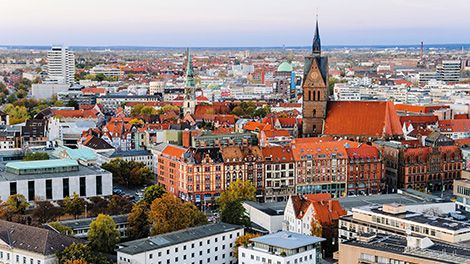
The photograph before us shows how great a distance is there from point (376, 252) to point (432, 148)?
4719 centimetres

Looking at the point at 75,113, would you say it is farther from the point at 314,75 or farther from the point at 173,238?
the point at 173,238

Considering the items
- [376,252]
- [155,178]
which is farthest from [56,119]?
[376,252]

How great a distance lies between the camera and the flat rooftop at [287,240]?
5360cm

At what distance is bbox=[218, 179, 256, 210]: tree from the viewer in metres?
76.2

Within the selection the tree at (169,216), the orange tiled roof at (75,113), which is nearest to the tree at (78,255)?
the tree at (169,216)

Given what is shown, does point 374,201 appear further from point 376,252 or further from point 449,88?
point 449,88

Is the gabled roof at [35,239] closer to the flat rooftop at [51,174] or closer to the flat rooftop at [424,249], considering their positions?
the flat rooftop at [424,249]

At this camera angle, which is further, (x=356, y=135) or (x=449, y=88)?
(x=449, y=88)

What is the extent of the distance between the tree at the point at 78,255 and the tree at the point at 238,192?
21.4 m

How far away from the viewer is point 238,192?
7744 cm

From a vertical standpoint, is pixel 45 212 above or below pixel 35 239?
below

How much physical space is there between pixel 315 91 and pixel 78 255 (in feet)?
170

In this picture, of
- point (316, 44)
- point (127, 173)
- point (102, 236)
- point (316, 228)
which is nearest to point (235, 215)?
point (316, 228)

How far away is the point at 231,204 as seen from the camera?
69.2 meters
